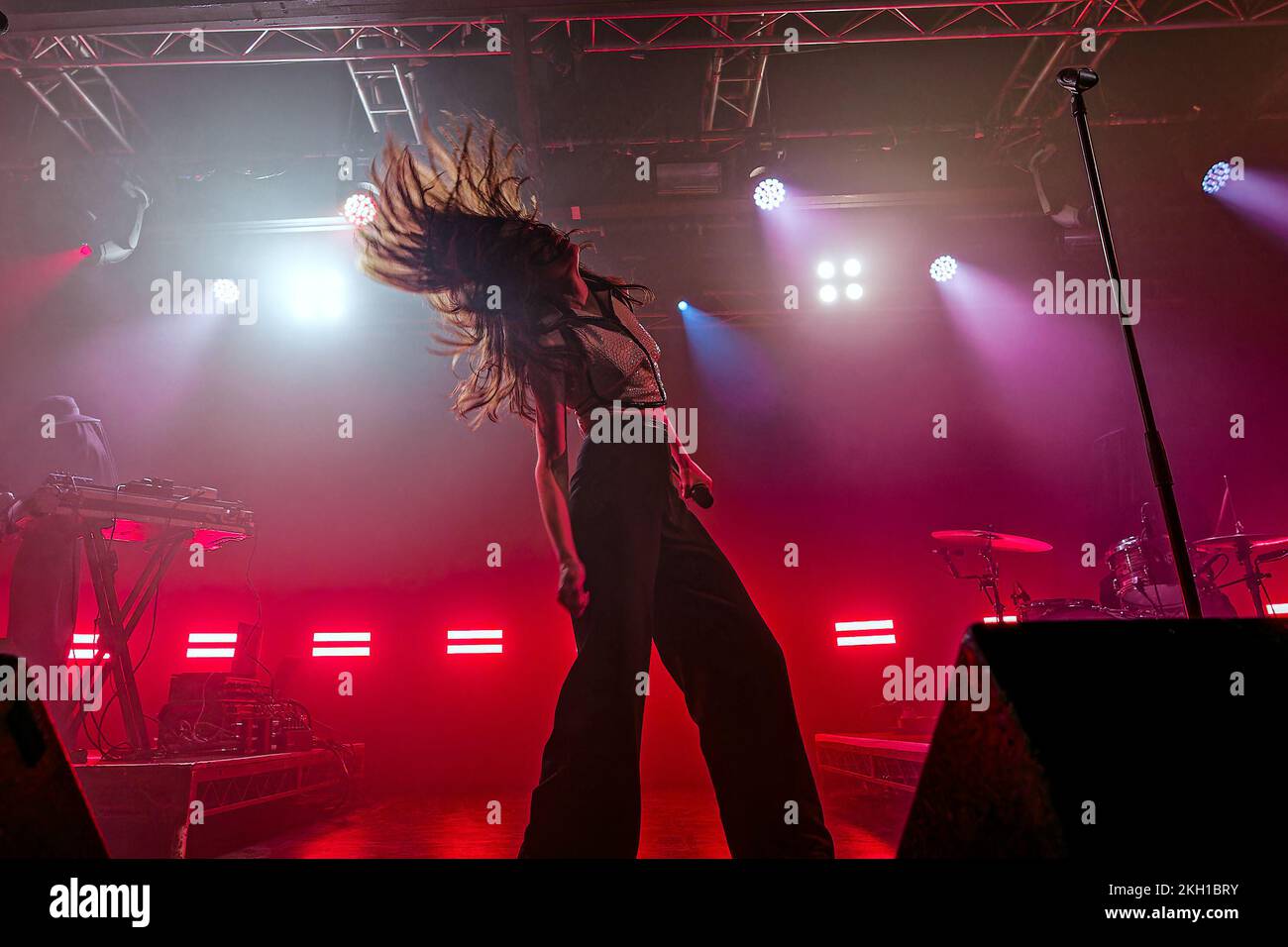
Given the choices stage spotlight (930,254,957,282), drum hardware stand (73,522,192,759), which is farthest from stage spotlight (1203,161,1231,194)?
drum hardware stand (73,522,192,759)

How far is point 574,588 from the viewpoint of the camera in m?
1.92

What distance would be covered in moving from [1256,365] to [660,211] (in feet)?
20.4

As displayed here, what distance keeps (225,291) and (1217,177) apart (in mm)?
8912

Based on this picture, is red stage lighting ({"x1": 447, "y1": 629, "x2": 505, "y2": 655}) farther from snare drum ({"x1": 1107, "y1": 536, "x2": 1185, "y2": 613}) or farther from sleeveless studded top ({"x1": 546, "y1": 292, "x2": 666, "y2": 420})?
sleeveless studded top ({"x1": 546, "y1": 292, "x2": 666, "y2": 420})

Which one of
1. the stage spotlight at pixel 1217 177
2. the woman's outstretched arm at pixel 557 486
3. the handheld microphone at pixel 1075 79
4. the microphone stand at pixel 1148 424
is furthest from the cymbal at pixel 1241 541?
the woman's outstretched arm at pixel 557 486

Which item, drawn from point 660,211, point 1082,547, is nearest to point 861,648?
point 1082,547

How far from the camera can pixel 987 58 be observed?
601cm

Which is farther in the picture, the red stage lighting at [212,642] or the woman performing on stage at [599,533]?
the red stage lighting at [212,642]

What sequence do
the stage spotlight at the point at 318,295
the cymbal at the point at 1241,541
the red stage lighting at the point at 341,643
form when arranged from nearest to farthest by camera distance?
1. the cymbal at the point at 1241,541
2. the stage spotlight at the point at 318,295
3. the red stage lighting at the point at 341,643

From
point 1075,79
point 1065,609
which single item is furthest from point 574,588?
point 1065,609

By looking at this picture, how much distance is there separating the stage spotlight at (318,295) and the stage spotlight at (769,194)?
3.99m

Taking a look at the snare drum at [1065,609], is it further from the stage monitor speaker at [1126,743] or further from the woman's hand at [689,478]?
the stage monitor speaker at [1126,743]

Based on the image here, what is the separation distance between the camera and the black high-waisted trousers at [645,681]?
1.75 m
